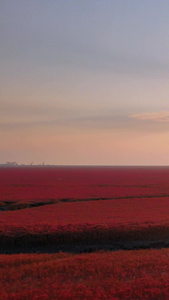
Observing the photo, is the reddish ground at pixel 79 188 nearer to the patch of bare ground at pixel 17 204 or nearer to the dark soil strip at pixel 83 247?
the patch of bare ground at pixel 17 204

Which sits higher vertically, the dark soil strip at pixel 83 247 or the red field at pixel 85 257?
the red field at pixel 85 257

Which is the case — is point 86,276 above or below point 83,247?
above

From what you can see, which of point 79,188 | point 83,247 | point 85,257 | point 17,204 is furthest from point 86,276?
point 79,188

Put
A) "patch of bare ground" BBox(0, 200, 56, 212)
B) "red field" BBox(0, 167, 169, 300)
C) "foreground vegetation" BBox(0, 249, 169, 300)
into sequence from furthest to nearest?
"patch of bare ground" BBox(0, 200, 56, 212) → "red field" BBox(0, 167, 169, 300) → "foreground vegetation" BBox(0, 249, 169, 300)

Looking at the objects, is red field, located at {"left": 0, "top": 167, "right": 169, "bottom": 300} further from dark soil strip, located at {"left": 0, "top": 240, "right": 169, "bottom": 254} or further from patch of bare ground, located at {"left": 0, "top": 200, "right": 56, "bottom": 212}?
patch of bare ground, located at {"left": 0, "top": 200, "right": 56, "bottom": 212}

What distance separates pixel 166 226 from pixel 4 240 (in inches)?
412

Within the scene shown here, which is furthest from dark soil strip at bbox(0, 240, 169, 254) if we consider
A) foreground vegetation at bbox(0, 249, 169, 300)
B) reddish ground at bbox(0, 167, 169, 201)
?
reddish ground at bbox(0, 167, 169, 201)

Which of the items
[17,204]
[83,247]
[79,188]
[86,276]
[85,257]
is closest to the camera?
[86,276]

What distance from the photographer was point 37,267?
14.4m

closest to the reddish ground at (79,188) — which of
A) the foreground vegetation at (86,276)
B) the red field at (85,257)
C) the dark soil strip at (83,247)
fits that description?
the red field at (85,257)

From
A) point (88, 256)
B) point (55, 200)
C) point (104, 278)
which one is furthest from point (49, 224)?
point (55, 200)

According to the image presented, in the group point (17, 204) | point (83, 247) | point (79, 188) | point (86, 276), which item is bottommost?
point (83, 247)

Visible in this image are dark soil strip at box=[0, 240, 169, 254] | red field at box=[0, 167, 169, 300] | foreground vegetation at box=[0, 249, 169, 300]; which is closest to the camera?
foreground vegetation at box=[0, 249, 169, 300]

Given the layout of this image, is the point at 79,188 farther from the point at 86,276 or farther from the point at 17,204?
the point at 86,276
